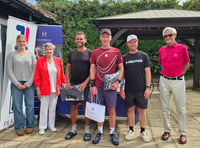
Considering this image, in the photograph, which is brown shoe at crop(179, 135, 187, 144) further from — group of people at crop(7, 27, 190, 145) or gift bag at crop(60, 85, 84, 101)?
gift bag at crop(60, 85, 84, 101)

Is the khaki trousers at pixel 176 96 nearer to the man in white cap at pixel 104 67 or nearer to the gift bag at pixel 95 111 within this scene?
the man in white cap at pixel 104 67

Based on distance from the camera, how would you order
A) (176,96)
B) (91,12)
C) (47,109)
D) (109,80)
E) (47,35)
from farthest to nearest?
(91,12), (47,35), (47,109), (176,96), (109,80)

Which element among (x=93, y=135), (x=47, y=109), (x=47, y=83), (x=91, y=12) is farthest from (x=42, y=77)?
(x=91, y=12)

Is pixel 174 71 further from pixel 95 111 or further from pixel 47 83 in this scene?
pixel 47 83

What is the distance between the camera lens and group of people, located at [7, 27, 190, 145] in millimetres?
2889

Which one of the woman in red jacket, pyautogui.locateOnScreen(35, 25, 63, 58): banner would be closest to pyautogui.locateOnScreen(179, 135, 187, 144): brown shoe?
the woman in red jacket

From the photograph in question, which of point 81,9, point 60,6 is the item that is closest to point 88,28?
point 81,9

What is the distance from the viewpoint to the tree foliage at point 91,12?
428 inches

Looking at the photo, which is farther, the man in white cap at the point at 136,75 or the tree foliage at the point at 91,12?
the tree foliage at the point at 91,12

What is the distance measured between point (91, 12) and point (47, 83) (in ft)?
29.0

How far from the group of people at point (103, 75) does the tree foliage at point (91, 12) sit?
298 inches

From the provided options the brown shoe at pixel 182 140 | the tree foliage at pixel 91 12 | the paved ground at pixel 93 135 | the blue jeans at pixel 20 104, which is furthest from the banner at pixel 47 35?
the tree foliage at pixel 91 12

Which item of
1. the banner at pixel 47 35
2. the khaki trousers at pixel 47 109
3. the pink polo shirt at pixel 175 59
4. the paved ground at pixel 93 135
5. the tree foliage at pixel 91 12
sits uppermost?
the tree foliage at pixel 91 12

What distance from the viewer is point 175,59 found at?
2877mm
